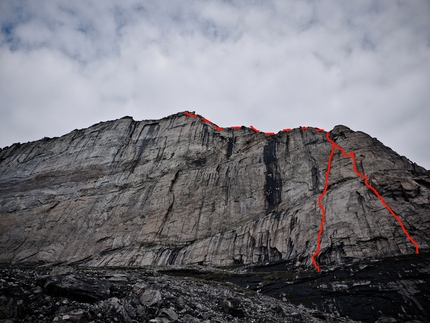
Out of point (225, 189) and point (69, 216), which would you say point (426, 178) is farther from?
point (69, 216)

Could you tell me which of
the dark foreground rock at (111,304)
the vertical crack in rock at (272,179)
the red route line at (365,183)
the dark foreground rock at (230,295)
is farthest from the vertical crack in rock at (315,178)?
the dark foreground rock at (111,304)

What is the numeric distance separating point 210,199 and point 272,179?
348 inches

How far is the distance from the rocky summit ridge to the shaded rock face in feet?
0.49

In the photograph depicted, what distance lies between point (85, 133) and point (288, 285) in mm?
54388

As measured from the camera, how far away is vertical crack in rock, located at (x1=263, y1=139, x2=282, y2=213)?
1505 inches

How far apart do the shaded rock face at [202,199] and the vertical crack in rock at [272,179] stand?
0.16 m

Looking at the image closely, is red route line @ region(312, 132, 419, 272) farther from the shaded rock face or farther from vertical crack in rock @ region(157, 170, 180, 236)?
vertical crack in rock @ region(157, 170, 180, 236)

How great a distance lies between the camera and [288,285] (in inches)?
Answer: 971

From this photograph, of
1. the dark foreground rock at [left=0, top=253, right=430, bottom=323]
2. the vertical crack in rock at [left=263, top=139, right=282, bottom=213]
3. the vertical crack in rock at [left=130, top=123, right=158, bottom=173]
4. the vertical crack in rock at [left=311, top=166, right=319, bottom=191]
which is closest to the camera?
the dark foreground rock at [left=0, top=253, right=430, bottom=323]

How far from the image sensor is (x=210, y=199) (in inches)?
1662

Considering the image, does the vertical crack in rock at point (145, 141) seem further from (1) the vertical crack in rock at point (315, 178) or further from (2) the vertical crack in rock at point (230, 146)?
(1) the vertical crack in rock at point (315, 178)

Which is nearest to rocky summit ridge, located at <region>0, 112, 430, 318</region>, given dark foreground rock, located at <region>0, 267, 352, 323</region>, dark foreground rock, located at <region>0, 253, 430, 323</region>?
dark foreground rock, located at <region>0, 253, 430, 323</region>

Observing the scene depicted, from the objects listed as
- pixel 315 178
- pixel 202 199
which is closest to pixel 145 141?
pixel 202 199

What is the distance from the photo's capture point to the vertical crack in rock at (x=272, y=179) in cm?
3822
